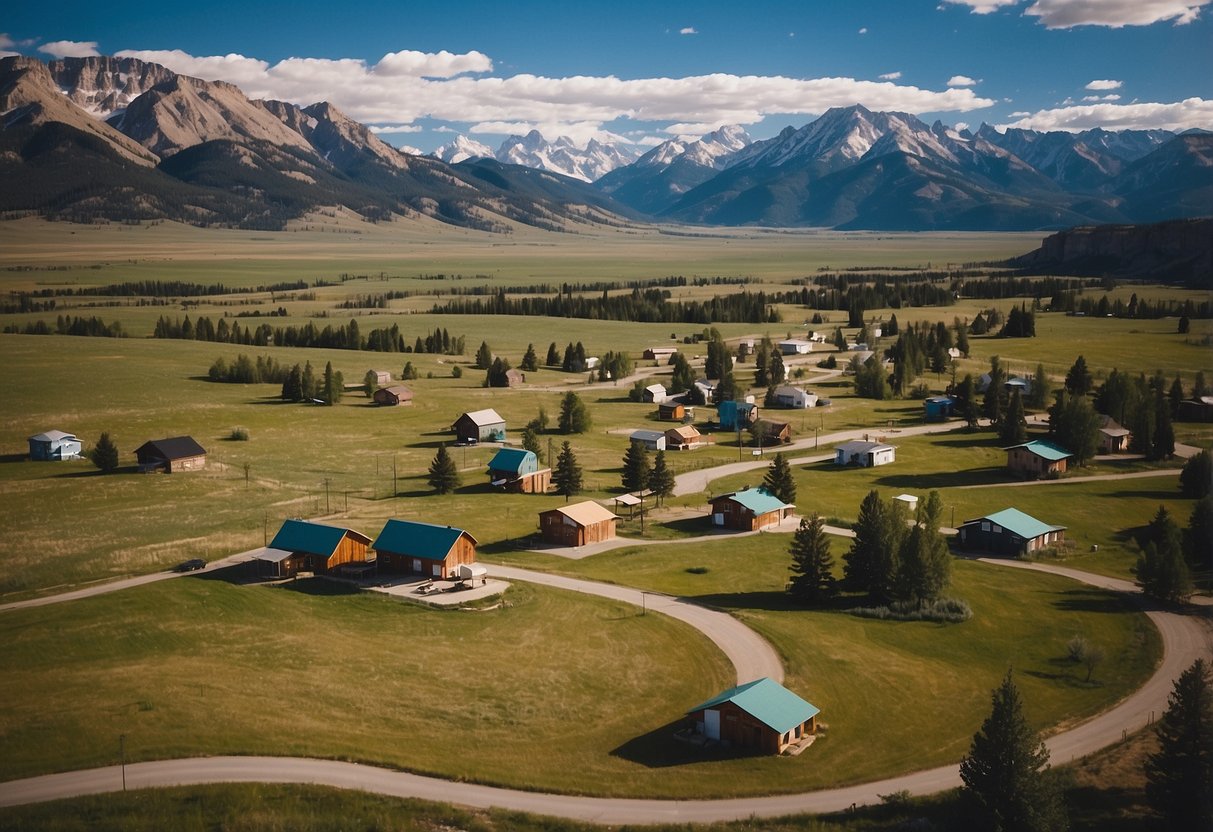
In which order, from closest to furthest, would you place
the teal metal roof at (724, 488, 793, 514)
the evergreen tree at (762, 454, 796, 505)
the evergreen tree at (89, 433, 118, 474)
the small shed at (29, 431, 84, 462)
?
the teal metal roof at (724, 488, 793, 514) < the evergreen tree at (762, 454, 796, 505) < the evergreen tree at (89, 433, 118, 474) < the small shed at (29, 431, 84, 462)

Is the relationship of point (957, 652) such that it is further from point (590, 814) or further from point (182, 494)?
point (182, 494)

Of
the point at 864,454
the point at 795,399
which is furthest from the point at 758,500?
the point at 795,399

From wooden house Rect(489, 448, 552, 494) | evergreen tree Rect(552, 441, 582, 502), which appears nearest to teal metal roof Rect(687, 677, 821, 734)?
evergreen tree Rect(552, 441, 582, 502)

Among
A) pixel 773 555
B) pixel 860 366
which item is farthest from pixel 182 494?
pixel 860 366

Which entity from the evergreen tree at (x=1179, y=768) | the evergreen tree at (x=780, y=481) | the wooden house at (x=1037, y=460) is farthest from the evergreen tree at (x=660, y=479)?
the evergreen tree at (x=1179, y=768)

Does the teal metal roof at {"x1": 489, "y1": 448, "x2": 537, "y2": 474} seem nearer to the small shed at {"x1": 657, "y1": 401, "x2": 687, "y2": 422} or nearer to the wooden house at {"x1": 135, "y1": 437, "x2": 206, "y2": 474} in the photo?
the wooden house at {"x1": 135, "y1": 437, "x2": 206, "y2": 474}

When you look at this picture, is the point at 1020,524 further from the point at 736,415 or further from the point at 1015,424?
the point at 736,415

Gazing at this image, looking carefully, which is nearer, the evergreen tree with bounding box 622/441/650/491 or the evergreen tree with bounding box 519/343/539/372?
the evergreen tree with bounding box 622/441/650/491
